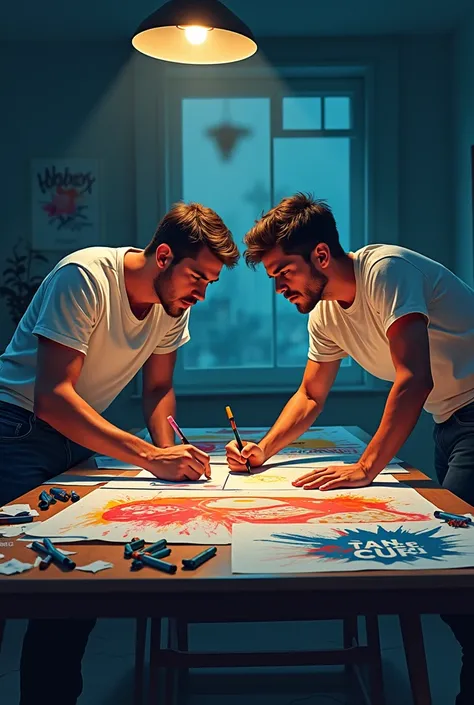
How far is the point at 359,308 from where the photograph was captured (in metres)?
1.90

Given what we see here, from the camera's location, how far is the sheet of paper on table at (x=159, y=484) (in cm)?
157

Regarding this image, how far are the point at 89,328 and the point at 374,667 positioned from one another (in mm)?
1124

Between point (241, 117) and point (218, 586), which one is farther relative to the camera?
point (241, 117)

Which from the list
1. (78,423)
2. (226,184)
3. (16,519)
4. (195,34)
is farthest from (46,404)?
(226,184)

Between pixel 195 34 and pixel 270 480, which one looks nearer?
pixel 270 480

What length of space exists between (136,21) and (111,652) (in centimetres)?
289

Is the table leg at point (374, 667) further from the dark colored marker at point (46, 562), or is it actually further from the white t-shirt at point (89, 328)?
the dark colored marker at point (46, 562)

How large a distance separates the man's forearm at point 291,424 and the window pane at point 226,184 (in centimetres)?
204

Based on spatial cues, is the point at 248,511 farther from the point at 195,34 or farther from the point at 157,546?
the point at 195,34

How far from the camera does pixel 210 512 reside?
134 cm

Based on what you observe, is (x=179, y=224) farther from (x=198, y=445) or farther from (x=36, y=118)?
(x=36, y=118)

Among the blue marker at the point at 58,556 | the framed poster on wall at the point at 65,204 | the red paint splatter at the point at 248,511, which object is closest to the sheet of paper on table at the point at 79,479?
the red paint splatter at the point at 248,511

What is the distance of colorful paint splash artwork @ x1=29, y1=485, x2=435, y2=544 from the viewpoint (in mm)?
1211

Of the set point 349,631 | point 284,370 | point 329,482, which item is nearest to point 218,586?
point 329,482
